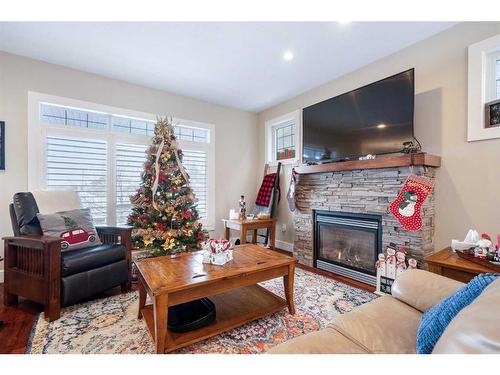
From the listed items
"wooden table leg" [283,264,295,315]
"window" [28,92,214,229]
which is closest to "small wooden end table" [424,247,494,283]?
"wooden table leg" [283,264,295,315]

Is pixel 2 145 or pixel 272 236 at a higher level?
pixel 2 145

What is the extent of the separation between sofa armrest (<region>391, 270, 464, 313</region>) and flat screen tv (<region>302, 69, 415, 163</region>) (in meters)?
1.46

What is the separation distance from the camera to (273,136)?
173 inches

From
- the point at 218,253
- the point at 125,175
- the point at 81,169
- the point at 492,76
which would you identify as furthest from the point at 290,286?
the point at 81,169

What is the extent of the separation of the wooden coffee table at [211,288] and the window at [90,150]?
1809 millimetres

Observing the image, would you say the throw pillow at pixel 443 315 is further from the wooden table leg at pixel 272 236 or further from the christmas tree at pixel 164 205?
the wooden table leg at pixel 272 236

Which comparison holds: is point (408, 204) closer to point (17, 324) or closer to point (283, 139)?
point (283, 139)

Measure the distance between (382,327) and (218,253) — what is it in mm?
1159

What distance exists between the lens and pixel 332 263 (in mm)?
3047

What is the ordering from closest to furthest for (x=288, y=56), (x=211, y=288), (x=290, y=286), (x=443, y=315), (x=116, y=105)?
(x=443, y=315)
(x=211, y=288)
(x=290, y=286)
(x=288, y=56)
(x=116, y=105)

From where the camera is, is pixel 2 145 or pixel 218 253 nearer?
pixel 218 253

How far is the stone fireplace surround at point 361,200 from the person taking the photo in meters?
2.29

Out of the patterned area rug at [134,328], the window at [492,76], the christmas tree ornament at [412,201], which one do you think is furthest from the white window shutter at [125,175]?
the window at [492,76]
